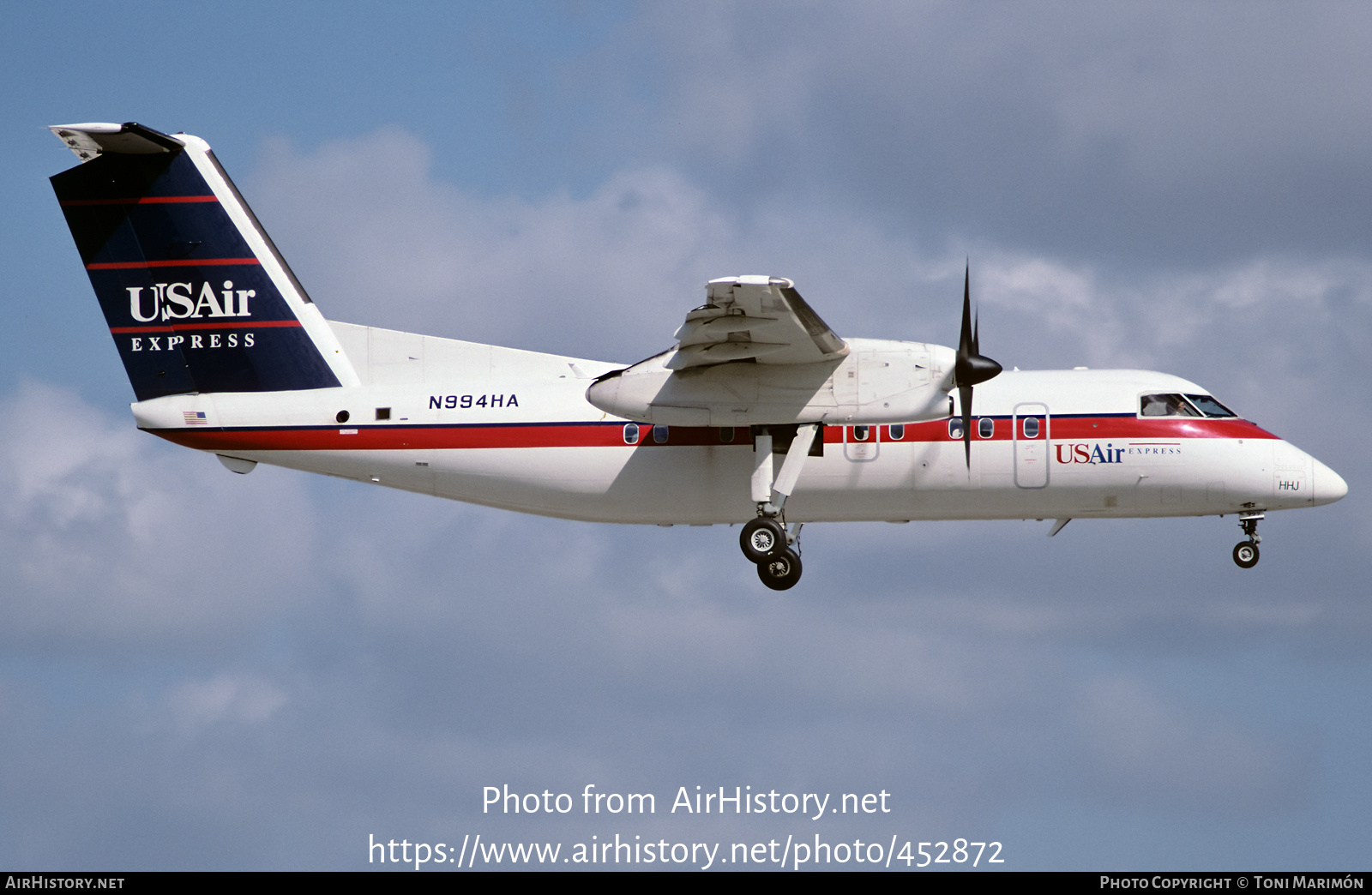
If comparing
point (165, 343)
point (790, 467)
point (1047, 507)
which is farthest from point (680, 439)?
point (165, 343)

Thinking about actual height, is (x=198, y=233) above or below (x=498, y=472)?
above

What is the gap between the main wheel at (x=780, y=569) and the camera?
75.5ft

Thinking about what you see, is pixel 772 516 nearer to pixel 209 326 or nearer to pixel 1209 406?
pixel 1209 406

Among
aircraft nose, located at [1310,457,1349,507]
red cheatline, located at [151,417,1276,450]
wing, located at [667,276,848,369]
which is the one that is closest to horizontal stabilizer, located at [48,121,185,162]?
red cheatline, located at [151,417,1276,450]

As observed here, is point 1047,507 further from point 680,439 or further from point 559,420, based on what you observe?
point 559,420

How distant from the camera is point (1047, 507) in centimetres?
2359

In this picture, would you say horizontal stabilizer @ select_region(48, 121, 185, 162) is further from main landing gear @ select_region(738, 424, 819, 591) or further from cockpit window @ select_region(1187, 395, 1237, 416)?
cockpit window @ select_region(1187, 395, 1237, 416)

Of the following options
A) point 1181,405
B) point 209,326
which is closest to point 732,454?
point 1181,405

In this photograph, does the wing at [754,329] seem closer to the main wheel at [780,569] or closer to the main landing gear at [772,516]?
the main landing gear at [772,516]

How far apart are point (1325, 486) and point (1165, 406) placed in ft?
8.75

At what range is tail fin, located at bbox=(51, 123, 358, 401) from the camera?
2447cm

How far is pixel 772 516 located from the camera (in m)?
23.0

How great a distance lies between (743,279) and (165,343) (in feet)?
32.2
